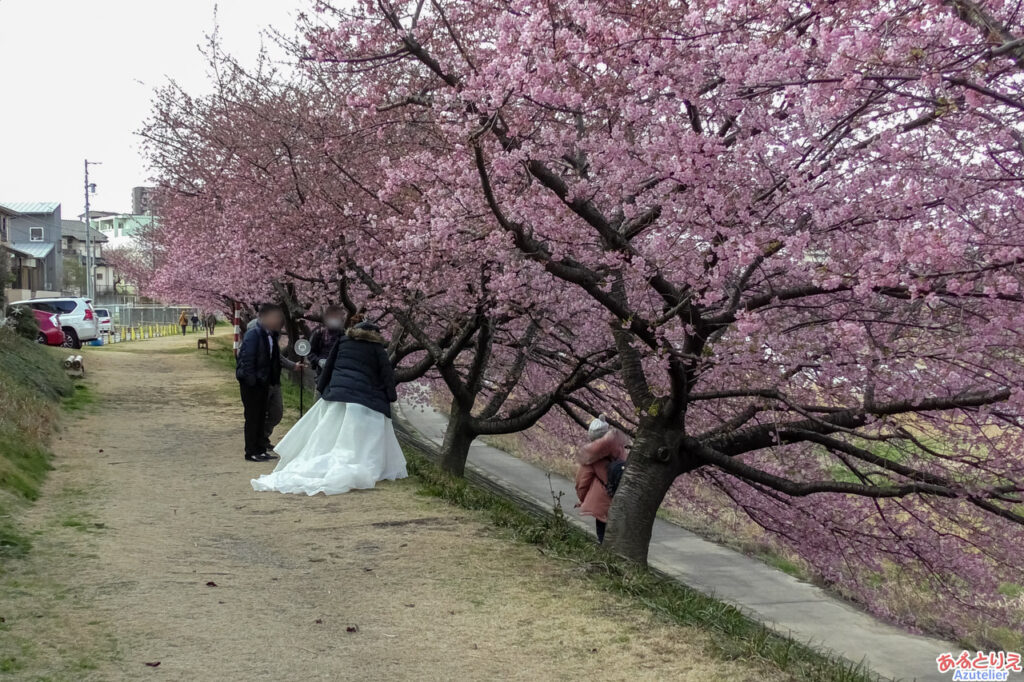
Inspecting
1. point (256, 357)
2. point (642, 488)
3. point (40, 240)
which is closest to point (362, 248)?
point (256, 357)

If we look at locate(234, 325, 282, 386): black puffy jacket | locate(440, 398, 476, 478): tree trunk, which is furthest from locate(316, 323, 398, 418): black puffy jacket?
locate(440, 398, 476, 478): tree trunk

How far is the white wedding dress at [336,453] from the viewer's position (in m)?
9.00

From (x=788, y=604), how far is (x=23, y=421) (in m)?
10.2

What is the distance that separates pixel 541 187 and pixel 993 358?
12.8 ft

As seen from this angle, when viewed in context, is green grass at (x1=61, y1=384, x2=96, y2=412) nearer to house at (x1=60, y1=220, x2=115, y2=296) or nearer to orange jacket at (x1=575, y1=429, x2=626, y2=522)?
orange jacket at (x1=575, y1=429, x2=626, y2=522)

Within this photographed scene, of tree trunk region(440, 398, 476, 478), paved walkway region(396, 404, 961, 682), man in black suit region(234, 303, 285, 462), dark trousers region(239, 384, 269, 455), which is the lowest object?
paved walkway region(396, 404, 961, 682)

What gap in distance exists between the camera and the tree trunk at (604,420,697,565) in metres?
8.80

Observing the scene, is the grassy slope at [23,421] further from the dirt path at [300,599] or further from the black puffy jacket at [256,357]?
the black puffy jacket at [256,357]

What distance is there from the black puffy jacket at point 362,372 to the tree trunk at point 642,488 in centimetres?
249

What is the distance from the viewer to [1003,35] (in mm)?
4398

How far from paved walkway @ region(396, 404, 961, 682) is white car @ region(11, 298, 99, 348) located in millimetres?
20683

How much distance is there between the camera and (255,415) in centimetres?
1081

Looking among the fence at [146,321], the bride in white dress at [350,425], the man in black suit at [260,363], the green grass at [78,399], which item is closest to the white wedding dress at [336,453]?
the bride in white dress at [350,425]

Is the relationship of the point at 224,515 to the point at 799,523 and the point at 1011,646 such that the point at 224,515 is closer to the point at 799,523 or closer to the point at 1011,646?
the point at 799,523
